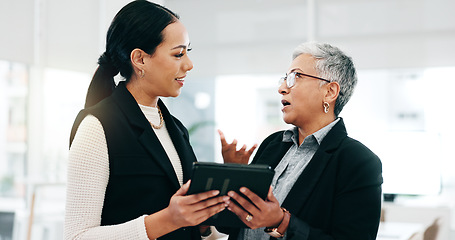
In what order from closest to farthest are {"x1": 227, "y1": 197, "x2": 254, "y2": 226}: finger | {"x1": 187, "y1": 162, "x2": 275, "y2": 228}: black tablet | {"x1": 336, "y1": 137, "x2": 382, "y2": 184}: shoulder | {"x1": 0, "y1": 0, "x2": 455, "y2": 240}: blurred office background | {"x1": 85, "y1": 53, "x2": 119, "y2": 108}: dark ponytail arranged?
{"x1": 187, "y1": 162, "x2": 275, "y2": 228}: black tablet
{"x1": 227, "y1": 197, "x2": 254, "y2": 226}: finger
{"x1": 336, "y1": 137, "x2": 382, "y2": 184}: shoulder
{"x1": 85, "y1": 53, "x2": 119, "y2": 108}: dark ponytail
{"x1": 0, "y1": 0, "x2": 455, "y2": 240}: blurred office background

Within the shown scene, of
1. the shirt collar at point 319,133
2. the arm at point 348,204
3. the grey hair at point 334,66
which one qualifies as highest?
the grey hair at point 334,66

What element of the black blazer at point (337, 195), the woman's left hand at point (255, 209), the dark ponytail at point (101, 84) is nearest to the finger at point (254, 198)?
the woman's left hand at point (255, 209)

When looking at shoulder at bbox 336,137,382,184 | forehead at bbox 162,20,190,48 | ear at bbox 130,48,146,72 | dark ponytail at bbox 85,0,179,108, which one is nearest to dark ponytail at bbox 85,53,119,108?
dark ponytail at bbox 85,0,179,108

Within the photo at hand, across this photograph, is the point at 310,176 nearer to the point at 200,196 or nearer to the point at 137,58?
the point at 200,196

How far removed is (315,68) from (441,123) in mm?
2960

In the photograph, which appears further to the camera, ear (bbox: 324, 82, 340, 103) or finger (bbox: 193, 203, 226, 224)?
ear (bbox: 324, 82, 340, 103)

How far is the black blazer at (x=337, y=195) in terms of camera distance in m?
1.47

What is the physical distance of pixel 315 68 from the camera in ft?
5.59

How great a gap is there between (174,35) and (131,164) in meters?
0.43

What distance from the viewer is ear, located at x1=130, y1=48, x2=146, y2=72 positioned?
5.13 ft

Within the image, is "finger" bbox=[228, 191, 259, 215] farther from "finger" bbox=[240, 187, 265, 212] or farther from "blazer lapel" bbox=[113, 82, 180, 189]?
"blazer lapel" bbox=[113, 82, 180, 189]

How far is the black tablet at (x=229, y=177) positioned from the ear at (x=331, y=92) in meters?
0.50

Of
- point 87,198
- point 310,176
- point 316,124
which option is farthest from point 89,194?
point 316,124

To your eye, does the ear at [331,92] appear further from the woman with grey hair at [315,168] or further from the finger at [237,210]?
the finger at [237,210]
